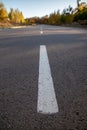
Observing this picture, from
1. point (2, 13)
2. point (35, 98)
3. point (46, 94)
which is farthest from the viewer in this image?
point (2, 13)

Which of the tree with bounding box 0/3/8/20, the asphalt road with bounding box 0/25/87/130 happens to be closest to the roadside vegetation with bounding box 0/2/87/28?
the tree with bounding box 0/3/8/20

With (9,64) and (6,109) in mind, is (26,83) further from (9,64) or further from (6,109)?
(9,64)

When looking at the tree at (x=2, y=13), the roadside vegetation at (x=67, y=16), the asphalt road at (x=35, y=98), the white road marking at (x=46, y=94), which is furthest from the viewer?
Result: the tree at (x=2, y=13)

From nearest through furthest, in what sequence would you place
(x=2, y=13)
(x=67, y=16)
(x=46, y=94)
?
1. (x=46, y=94)
2. (x=67, y=16)
3. (x=2, y=13)

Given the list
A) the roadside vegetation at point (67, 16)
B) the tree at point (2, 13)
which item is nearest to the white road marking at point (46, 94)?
the roadside vegetation at point (67, 16)

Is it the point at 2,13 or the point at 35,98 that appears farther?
the point at 2,13

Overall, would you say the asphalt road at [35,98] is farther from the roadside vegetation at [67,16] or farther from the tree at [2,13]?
the tree at [2,13]

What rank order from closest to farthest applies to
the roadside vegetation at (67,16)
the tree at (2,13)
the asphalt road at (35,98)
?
the asphalt road at (35,98) < the roadside vegetation at (67,16) < the tree at (2,13)

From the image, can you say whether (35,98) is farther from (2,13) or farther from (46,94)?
(2,13)

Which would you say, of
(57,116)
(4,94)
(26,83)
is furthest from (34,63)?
(57,116)

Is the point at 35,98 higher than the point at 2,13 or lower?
higher

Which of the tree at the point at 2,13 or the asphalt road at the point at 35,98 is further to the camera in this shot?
the tree at the point at 2,13

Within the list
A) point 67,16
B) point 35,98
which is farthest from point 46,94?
point 67,16

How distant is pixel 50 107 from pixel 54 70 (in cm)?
176
